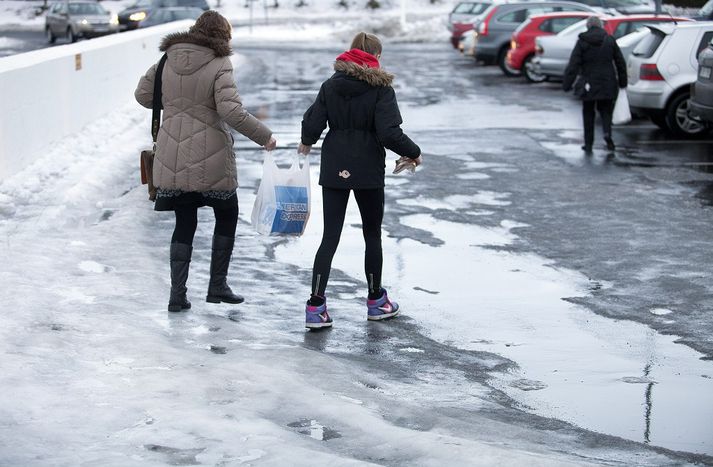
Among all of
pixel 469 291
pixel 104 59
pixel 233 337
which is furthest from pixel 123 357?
pixel 104 59

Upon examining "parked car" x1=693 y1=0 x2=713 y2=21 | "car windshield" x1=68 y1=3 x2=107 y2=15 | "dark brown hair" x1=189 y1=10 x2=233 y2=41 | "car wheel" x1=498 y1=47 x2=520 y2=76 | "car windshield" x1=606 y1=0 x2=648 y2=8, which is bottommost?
"car windshield" x1=68 y1=3 x2=107 y2=15

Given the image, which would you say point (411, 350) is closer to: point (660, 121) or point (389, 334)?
point (389, 334)

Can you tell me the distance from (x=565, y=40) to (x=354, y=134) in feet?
58.3

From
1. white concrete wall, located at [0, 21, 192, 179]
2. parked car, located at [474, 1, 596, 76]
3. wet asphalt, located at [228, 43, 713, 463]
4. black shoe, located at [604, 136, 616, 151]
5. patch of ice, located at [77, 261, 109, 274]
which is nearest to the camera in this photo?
wet asphalt, located at [228, 43, 713, 463]

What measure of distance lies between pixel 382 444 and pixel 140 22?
3152 centimetres

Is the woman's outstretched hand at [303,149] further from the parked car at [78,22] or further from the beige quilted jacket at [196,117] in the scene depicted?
the parked car at [78,22]

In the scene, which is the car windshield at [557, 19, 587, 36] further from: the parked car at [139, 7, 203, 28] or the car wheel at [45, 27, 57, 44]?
the car wheel at [45, 27, 57, 44]

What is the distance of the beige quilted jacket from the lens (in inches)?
288

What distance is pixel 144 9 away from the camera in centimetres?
3941

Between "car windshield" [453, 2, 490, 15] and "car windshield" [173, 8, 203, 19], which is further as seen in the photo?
"car windshield" [453, 2, 490, 15]

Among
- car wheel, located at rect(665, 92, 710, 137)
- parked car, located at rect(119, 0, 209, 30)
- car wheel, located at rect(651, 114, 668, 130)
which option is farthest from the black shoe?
parked car, located at rect(119, 0, 209, 30)

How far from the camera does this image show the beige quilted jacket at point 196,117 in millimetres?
7316

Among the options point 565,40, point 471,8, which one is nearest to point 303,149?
point 565,40

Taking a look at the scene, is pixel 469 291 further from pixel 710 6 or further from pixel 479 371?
pixel 710 6
